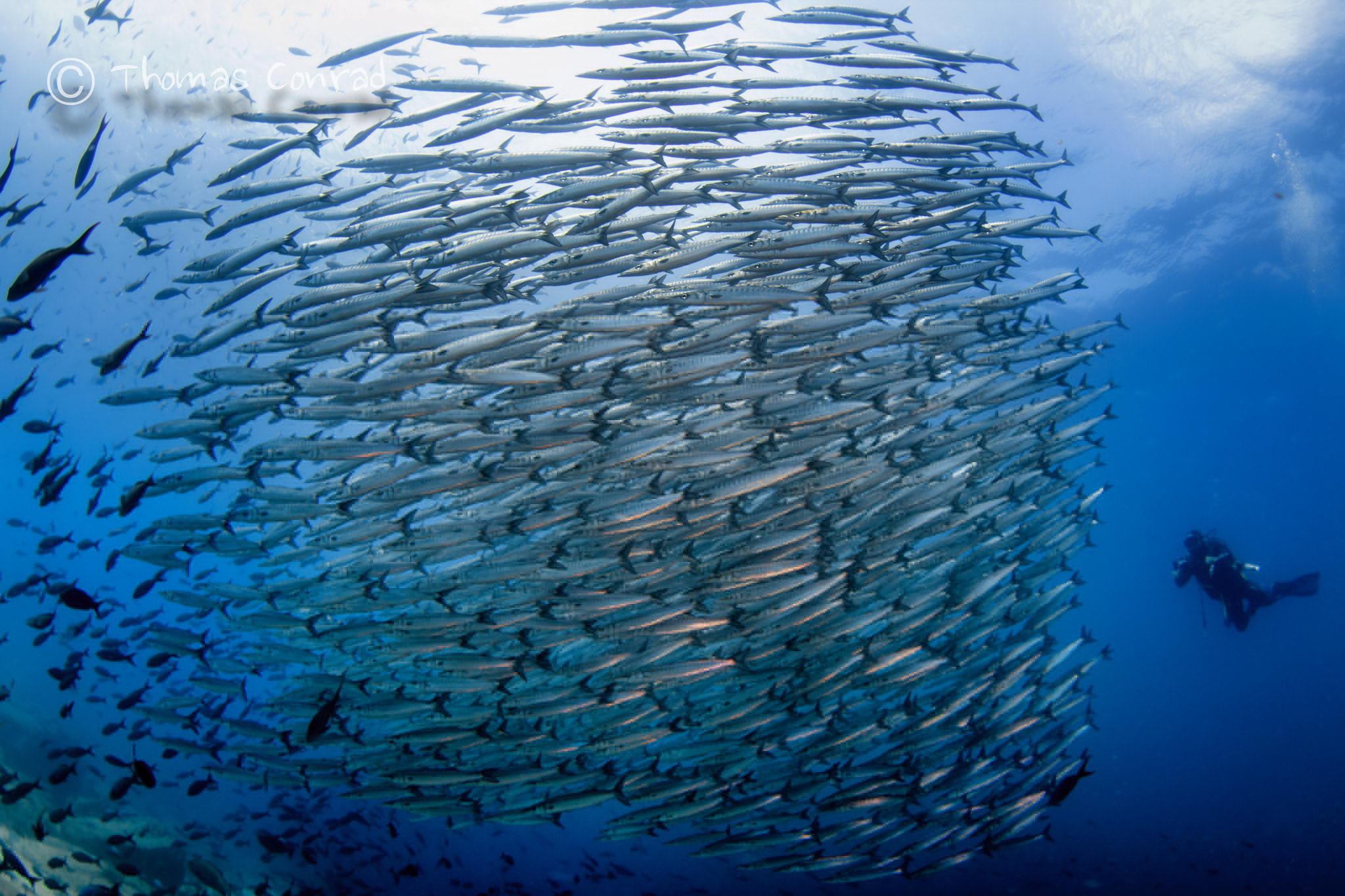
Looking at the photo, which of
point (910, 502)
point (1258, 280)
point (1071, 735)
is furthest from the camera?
point (1258, 280)

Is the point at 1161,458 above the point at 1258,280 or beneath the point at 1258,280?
beneath

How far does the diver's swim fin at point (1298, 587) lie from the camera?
1447 cm

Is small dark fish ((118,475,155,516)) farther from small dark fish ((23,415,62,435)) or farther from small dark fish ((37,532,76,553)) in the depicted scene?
small dark fish ((37,532,76,553))

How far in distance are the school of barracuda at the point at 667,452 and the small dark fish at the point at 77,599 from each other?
2.91 feet

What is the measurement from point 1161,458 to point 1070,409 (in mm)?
41915

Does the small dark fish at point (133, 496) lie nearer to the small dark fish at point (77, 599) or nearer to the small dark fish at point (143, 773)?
the small dark fish at point (77, 599)

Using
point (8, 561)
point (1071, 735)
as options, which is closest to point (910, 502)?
point (1071, 735)

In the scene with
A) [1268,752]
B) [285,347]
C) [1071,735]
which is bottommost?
[1268,752]

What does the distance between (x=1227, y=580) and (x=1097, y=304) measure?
33.7 feet

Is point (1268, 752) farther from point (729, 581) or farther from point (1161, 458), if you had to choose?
point (729, 581)

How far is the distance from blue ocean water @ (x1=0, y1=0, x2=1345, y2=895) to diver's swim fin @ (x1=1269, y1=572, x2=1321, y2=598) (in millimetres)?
5982

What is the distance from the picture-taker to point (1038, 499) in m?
8.41

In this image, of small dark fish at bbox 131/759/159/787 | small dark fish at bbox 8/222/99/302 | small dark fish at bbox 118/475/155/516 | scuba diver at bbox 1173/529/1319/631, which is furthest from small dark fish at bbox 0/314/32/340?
scuba diver at bbox 1173/529/1319/631

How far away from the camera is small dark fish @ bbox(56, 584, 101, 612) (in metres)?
5.41
